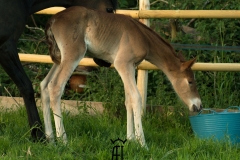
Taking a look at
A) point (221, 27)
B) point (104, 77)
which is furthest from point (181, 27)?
point (104, 77)

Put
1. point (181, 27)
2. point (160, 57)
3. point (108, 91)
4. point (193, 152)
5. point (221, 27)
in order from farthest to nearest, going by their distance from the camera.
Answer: point (181, 27) → point (221, 27) → point (108, 91) → point (160, 57) → point (193, 152)

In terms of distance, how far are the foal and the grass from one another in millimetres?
303

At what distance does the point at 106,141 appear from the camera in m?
6.21

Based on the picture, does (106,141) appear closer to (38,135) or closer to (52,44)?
(38,135)

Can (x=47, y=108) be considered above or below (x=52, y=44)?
below

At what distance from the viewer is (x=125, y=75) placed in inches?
262

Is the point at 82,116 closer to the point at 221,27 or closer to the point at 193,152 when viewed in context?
the point at 193,152

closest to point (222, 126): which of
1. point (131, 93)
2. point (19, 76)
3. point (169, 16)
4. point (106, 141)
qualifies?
point (131, 93)

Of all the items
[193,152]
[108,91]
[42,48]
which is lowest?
[193,152]

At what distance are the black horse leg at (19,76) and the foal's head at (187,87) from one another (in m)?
1.61

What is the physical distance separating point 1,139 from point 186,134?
225 cm

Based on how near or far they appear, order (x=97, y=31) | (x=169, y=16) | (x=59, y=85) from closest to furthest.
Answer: (x=59, y=85)
(x=97, y=31)
(x=169, y=16)

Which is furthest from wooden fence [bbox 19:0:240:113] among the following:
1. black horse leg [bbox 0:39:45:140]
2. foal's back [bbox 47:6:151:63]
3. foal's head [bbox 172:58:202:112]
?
black horse leg [bbox 0:39:45:140]

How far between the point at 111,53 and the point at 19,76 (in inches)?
39.7
